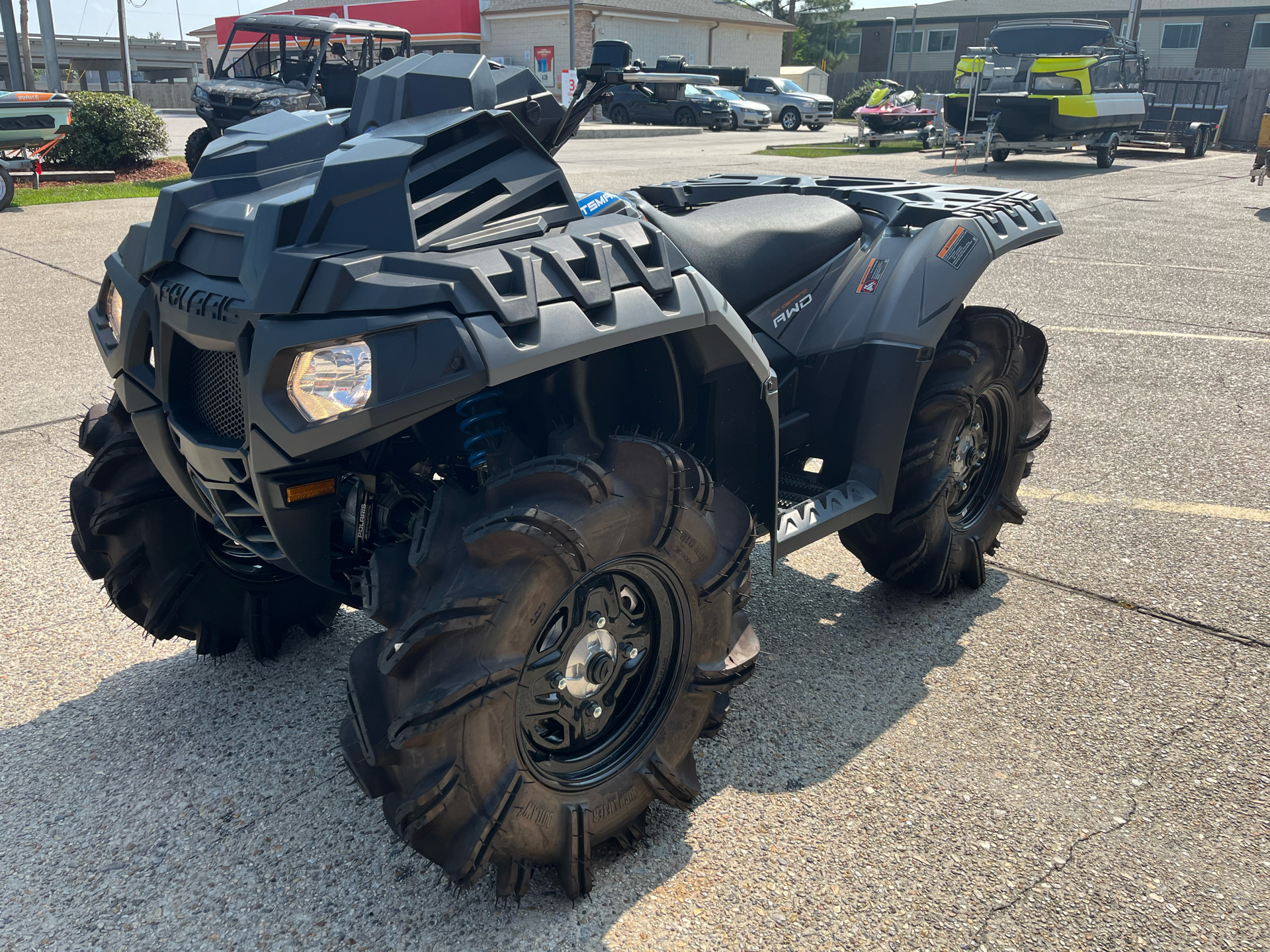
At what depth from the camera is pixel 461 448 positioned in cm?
241

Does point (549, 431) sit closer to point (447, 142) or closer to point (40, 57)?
point (447, 142)

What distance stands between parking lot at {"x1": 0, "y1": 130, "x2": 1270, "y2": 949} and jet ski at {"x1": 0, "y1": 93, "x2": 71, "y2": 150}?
10684mm

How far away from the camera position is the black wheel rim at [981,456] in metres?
3.68

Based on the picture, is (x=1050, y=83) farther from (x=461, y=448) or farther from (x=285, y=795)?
(x=285, y=795)

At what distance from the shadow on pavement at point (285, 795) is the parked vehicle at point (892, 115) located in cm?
2428

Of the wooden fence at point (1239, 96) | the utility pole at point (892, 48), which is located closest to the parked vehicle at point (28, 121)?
the wooden fence at point (1239, 96)

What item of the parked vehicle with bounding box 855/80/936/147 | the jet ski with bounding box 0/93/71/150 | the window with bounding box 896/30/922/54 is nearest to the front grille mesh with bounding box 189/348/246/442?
the jet ski with bounding box 0/93/71/150

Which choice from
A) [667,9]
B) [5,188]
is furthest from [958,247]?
[667,9]

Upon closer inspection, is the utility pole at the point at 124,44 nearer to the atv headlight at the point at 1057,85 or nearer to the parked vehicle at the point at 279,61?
the parked vehicle at the point at 279,61

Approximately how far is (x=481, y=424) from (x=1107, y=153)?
21.3 m

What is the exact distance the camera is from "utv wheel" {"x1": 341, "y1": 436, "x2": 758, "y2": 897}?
6.64 feet

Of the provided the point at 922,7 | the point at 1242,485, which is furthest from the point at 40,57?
the point at 1242,485

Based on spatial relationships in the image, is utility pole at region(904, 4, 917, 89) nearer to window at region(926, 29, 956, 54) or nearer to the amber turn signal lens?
window at region(926, 29, 956, 54)

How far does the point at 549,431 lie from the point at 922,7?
7014cm
